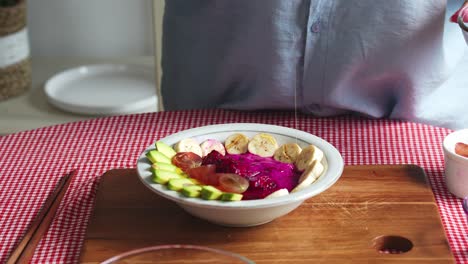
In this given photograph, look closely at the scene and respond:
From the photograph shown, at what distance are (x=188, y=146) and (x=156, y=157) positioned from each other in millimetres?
70

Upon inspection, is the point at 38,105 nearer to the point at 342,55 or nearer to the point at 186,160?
the point at 342,55

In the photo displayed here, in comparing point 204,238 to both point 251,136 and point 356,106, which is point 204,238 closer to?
point 251,136

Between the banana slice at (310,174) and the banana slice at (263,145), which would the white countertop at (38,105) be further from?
the banana slice at (310,174)

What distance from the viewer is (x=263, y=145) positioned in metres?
1.12

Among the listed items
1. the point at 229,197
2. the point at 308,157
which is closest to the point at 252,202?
the point at 229,197

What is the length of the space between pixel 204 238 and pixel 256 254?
8 cm

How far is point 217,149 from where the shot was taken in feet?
3.69

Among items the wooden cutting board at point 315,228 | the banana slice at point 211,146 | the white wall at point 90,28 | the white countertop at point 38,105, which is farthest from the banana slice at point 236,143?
the white wall at point 90,28

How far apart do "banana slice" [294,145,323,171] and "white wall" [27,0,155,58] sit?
6.49ft

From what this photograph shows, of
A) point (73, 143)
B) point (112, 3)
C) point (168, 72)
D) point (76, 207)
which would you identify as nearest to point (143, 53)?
point (112, 3)

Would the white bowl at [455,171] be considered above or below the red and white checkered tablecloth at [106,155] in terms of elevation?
above

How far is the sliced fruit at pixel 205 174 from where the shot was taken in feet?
3.32

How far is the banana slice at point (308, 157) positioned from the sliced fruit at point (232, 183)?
100mm

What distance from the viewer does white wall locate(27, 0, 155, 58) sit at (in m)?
2.98
